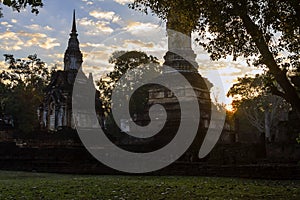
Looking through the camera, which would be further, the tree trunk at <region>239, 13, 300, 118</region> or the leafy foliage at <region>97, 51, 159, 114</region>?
the leafy foliage at <region>97, 51, 159, 114</region>

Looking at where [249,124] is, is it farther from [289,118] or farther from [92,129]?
[289,118]

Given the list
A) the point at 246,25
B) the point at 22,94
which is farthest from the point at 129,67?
the point at 246,25

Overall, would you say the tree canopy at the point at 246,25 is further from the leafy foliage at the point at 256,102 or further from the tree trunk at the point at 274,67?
the leafy foliage at the point at 256,102

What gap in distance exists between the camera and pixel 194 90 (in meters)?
28.0

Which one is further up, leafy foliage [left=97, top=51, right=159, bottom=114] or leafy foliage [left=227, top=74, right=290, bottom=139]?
leafy foliage [left=97, top=51, right=159, bottom=114]

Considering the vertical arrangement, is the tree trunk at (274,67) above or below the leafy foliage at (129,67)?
below

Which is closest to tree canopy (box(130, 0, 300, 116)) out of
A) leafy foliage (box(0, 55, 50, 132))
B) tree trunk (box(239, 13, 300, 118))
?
Answer: tree trunk (box(239, 13, 300, 118))

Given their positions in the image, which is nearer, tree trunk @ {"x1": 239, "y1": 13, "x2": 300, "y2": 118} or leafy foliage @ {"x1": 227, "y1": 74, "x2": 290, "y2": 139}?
tree trunk @ {"x1": 239, "y1": 13, "x2": 300, "y2": 118}

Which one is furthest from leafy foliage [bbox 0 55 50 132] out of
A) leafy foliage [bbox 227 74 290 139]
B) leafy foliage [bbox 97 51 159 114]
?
leafy foliage [bbox 227 74 290 139]

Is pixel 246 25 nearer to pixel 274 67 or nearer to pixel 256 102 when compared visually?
pixel 274 67

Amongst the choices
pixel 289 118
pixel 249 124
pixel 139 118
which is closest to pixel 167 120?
pixel 139 118

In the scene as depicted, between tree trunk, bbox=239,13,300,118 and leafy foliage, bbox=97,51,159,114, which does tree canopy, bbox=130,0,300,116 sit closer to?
tree trunk, bbox=239,13,300,118

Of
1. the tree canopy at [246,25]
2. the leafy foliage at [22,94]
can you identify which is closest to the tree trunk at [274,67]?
the tree canopy at [246,25]

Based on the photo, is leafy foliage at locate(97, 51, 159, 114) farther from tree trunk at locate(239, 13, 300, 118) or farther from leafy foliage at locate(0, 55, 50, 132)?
tree trunk at locate(239, 13, 300, 118)
